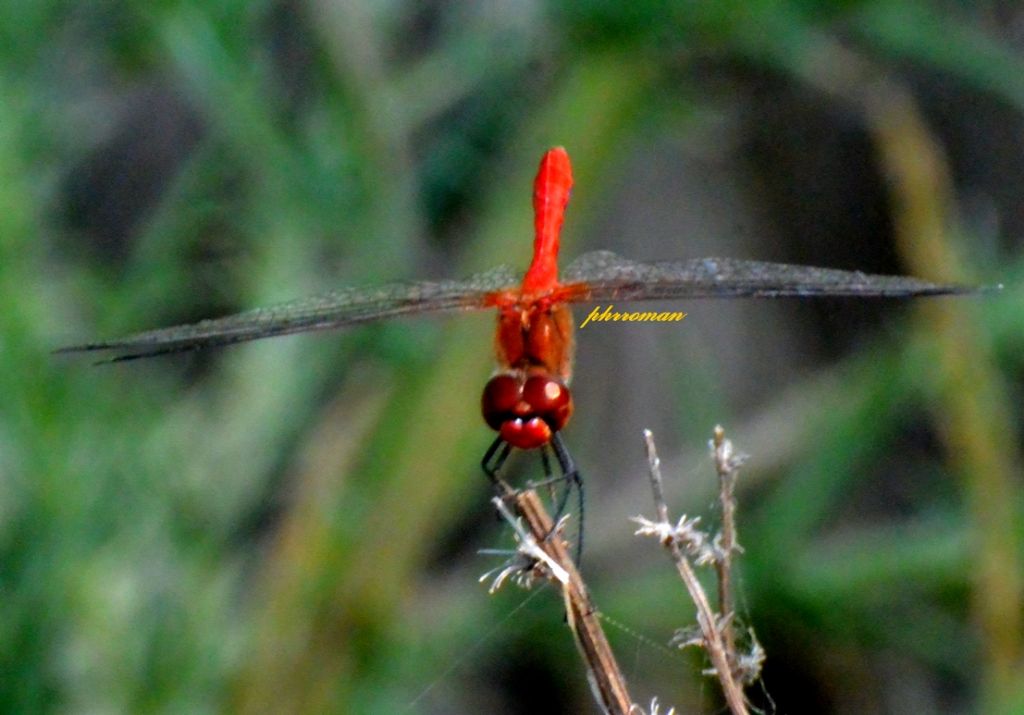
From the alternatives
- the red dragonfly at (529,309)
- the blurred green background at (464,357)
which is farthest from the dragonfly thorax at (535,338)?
the blurred green background at (464,357)

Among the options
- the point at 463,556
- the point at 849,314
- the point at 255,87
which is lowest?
the point at 463,556

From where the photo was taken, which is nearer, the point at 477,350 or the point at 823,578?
the point at 823,578

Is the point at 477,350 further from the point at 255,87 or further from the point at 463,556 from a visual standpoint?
the point at 255,87

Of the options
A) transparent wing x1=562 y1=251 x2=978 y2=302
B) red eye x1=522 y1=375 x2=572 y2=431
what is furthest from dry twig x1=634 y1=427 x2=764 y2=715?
red eye x1=522 y1=375 x2=572 y2=431

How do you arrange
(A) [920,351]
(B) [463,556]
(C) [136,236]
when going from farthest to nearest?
(C) [136,236], (B) [463,556], (A) [920,351]

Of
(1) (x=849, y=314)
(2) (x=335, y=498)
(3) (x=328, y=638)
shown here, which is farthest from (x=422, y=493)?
(1) (x=849, y=314)

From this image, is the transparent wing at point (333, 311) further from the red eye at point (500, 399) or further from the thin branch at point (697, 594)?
the thin branch at point (697, 594)

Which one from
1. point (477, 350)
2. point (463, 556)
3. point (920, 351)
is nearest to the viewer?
point (920, 351)

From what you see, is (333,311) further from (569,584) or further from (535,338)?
(569,584)
